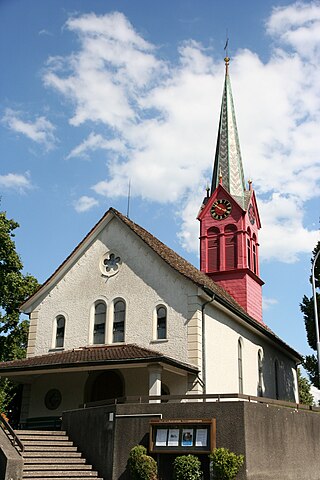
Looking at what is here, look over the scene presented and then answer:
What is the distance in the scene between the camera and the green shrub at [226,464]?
49.1ft

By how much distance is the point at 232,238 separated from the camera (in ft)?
112

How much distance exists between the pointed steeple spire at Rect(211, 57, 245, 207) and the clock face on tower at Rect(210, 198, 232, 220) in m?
0.79

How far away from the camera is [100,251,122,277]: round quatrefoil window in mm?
24944

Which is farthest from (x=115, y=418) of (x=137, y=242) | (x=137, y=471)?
(x=137, y=242)

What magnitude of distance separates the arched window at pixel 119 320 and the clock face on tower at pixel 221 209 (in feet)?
40.6

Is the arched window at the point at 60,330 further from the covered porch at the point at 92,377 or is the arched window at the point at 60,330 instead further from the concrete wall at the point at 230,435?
the concrete wall at the point at 230,435

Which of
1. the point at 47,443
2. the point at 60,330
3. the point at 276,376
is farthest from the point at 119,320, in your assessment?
the point at 276,376

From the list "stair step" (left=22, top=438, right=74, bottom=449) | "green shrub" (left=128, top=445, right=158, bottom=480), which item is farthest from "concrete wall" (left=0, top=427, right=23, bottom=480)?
→ "green shrub" (left=128, top=445, right=158, bottom=480)

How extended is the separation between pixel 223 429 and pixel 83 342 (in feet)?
32.5

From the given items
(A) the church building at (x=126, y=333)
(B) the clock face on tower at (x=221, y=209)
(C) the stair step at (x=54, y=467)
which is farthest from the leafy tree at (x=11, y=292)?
(C) the stair step at (x=54, y=467)

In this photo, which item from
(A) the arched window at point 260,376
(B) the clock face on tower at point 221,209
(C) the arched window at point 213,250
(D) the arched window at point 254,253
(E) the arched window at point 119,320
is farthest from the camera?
(D) the arched window at point 254,253

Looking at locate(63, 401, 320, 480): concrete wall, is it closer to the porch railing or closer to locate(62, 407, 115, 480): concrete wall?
locate(62, 407, 115, 480): concrete wall

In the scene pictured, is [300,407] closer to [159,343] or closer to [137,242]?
[159,343]

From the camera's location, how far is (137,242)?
24656 mm
